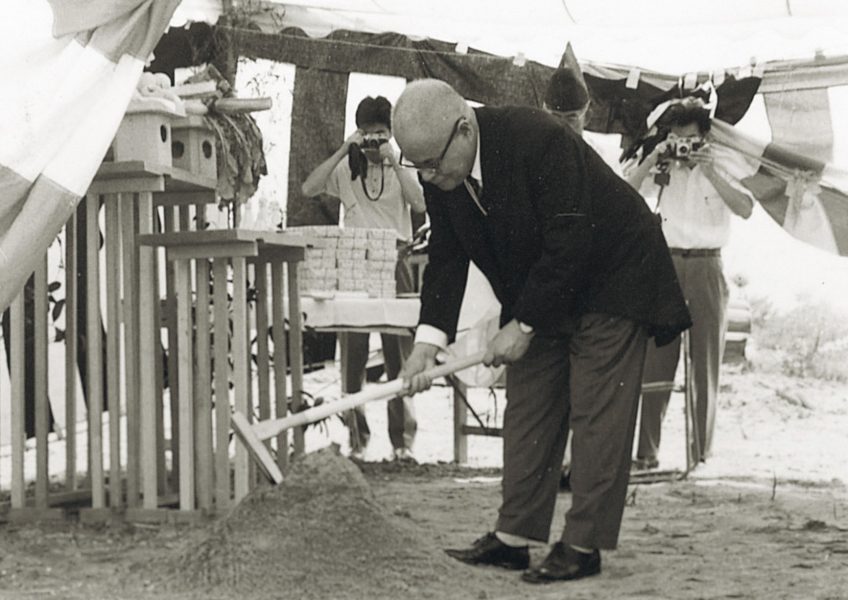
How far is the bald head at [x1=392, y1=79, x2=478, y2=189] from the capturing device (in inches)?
145

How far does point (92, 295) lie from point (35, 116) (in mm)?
1118

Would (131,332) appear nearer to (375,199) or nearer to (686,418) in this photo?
(375,199)

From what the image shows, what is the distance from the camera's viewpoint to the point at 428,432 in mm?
9344

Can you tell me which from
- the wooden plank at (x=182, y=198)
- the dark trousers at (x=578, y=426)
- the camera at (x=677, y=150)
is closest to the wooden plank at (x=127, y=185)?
the wooden plank at (x=182, y=198)

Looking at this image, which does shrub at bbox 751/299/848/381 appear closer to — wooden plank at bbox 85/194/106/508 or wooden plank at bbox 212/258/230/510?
wooden plank at bbox 212/258/230/510

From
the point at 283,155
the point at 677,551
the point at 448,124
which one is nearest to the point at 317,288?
the point at 283,155

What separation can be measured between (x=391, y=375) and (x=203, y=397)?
2432 millimetres

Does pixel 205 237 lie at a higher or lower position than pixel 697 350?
higher

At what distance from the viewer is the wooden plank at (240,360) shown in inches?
193

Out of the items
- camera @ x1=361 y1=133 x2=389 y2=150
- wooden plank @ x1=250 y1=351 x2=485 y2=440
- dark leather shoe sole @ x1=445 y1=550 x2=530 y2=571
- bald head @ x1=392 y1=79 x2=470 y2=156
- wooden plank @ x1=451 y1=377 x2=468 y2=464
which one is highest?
camera @ x1=361 y1=133 x2=389 y2=150

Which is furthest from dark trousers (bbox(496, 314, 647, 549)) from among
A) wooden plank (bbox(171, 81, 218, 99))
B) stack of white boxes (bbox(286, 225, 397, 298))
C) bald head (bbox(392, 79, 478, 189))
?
stack of white boxes (bbox(286, 225, 397, 298))

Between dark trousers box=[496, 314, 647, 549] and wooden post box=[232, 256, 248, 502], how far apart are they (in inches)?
44.4

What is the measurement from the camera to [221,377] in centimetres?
493

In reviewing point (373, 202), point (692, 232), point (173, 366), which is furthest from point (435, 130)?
point (373, 202)
